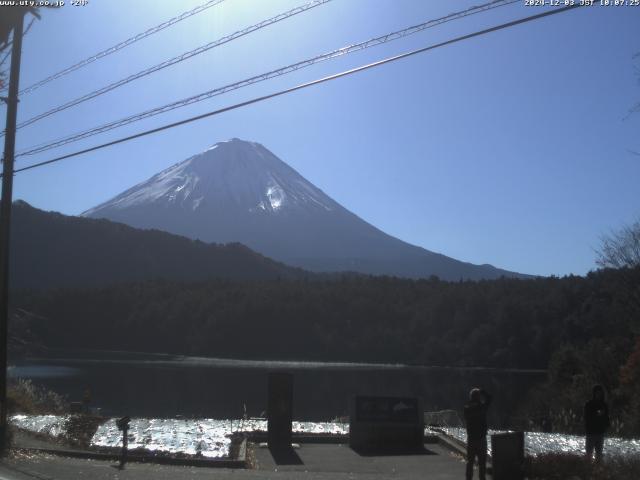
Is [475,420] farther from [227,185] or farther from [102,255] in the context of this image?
[227,185]

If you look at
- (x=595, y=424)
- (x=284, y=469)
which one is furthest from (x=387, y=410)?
(x=595, y=424)

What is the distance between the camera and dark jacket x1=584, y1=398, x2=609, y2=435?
12.3m

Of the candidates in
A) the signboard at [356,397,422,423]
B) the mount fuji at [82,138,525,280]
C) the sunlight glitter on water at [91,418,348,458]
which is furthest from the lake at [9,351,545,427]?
the mount fuji at [82,138,525,280]

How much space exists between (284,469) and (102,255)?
11149cm

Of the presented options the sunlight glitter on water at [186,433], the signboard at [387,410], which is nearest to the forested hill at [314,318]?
the sunlight glitter on water at [186,433]

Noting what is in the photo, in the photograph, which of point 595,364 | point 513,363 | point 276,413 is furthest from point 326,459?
point 513,363

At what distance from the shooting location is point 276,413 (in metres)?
14.5

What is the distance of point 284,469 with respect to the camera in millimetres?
12641

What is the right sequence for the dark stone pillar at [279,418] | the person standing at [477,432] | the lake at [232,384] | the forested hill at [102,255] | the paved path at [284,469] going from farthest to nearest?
the forested hill at [102,255], the lake at [232,384], the dark stone pillar at [279,418], the paved path at [284,469], the person standing at [477,432]

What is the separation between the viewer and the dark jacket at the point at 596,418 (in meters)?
12.3

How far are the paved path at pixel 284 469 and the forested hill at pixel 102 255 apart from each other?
9583cm

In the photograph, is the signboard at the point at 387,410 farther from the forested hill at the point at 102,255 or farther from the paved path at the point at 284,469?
the forested hill at the point at 102,255

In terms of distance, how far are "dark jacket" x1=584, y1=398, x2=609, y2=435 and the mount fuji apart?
164614mm

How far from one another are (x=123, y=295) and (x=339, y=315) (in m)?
26.6
